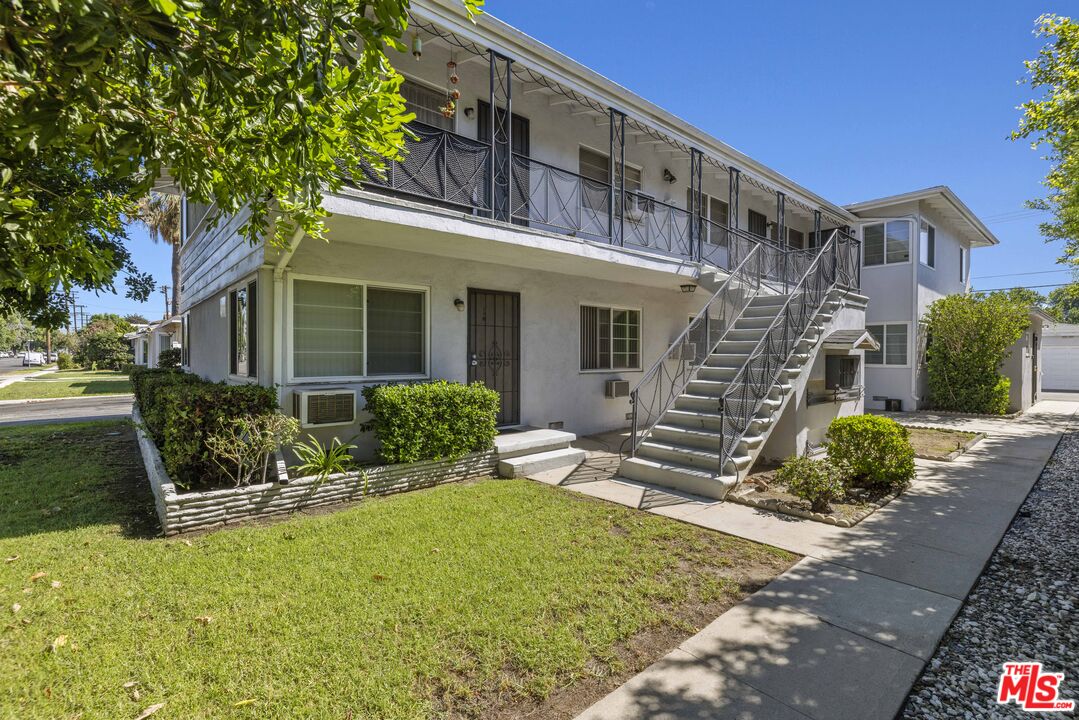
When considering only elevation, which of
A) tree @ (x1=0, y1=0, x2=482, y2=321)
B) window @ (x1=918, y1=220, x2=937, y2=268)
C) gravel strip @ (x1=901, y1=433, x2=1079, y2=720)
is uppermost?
window @ (x1=918, y1=220, x2=937, y2=268)

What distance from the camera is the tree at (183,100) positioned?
2.14m

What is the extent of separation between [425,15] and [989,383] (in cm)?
1939

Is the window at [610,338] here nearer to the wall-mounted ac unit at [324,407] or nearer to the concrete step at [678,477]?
the concrete step at [678,477]

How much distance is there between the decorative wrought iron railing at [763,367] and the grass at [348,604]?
224 cm

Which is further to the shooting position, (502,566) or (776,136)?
(776,136)

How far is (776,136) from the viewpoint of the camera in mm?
15797

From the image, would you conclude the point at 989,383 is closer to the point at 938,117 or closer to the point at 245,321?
the point at 938,117

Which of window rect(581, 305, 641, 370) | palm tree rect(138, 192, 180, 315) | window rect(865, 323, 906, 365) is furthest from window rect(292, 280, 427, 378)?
palm tree rect(138, 192, 180, 315)

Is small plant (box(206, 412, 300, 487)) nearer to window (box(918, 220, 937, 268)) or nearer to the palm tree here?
window (box(918, 220, 937, 268))

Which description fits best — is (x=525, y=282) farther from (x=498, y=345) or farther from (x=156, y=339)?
(x=156, y=339)

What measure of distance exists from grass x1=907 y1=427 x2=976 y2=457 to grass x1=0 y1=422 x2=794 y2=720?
7323 millimetres

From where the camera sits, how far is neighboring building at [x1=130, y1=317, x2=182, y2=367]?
1051 inches

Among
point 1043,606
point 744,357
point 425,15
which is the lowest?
point 1043,606

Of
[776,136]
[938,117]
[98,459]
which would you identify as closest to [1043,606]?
[98,459]
